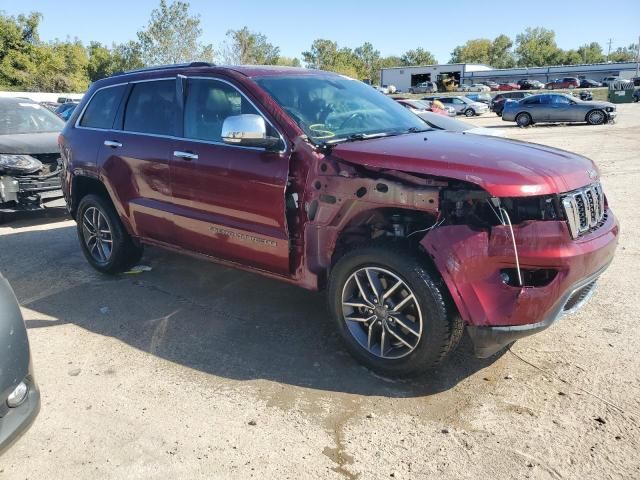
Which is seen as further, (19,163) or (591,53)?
(591,53)

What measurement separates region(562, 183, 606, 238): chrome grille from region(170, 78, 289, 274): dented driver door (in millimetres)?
1746

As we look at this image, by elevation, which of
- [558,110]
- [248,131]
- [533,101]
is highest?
[533,101]

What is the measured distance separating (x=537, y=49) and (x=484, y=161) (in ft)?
427

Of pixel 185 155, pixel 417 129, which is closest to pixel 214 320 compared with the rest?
pixel 185 155

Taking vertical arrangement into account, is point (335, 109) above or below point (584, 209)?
above

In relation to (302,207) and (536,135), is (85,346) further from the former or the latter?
(536,135)

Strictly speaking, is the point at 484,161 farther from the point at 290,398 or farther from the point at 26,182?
the point at 26,182

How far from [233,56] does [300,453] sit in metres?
44.0

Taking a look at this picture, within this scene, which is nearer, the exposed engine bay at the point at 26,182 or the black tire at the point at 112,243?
the black tire at the point at 112,243

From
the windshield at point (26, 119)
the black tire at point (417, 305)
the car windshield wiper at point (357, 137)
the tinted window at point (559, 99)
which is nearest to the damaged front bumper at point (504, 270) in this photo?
the black tire at point (417, 305)

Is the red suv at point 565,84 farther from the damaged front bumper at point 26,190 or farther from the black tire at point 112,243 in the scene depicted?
the black tire at point 112,243

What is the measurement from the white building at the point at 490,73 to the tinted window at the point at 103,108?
89.7 meters

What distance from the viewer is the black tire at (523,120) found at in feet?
85.7

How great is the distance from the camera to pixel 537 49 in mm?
118000
